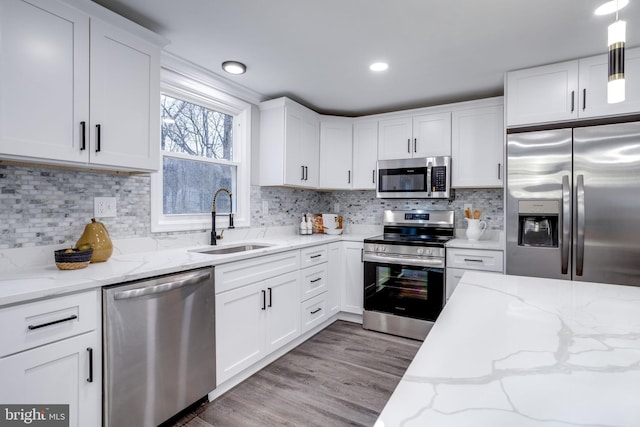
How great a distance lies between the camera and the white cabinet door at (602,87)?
227 cm

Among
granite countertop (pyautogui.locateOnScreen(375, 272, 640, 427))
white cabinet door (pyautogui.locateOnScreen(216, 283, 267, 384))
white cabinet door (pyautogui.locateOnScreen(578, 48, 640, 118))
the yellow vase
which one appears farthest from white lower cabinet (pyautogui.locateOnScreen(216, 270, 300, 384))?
white cabinet door (pyautogui.locateOnScreen(578, 48, 640, 118))

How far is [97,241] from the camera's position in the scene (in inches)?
71.0

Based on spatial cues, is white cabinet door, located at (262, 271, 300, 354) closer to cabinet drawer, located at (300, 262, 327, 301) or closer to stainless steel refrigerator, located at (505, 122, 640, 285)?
cabinet drawer, located at (300, 262, 327, 301)

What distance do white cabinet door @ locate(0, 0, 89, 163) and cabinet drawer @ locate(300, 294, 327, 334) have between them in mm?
1968

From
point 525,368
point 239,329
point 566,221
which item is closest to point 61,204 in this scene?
point 239,329

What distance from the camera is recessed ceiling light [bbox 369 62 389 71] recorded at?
2.52 meters

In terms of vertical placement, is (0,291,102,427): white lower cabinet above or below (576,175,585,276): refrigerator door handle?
below

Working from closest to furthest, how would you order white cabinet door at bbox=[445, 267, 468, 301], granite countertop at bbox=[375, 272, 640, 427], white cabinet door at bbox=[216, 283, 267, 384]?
granite countertop at bbox=[375, 272, 640, 427]
white cabinet door at bbox=[216, 283, 267, 384]
white cabinet door at bbox=[445, 267, 468, 301]

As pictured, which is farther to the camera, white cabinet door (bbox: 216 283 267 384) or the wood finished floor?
white cabinet door (bbox: 216 283 267 384)

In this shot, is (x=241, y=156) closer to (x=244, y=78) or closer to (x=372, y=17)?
(x=244, y=78)

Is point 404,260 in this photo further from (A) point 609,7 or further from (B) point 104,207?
(B) point 104,207

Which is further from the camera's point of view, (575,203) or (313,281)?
(313,281)

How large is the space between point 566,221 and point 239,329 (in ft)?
8.06

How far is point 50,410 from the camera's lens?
1.34 metres
